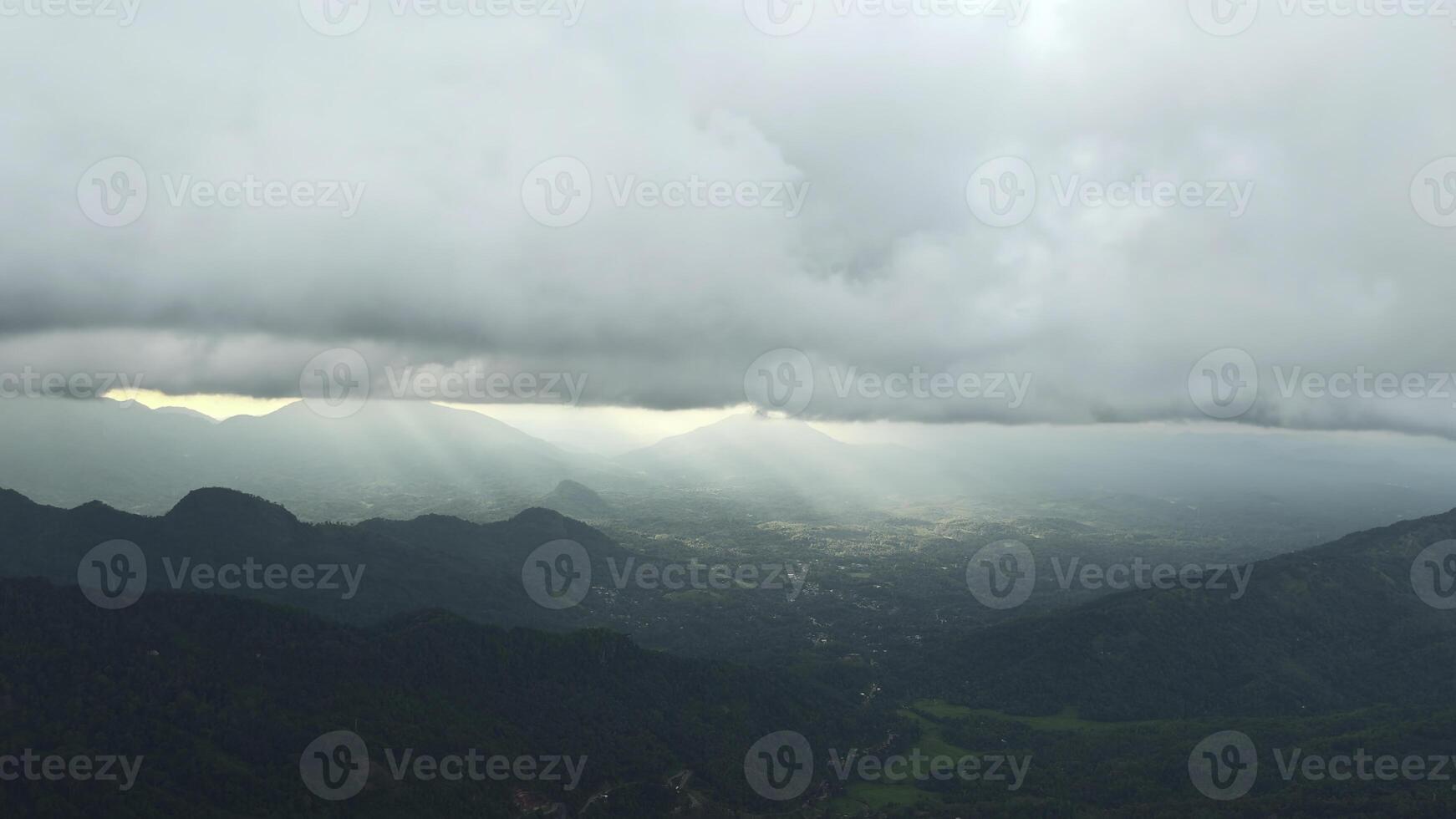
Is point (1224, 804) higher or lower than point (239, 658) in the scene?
lower

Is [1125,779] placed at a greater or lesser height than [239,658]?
lesser

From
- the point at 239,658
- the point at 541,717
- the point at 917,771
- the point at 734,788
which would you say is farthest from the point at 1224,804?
the point at 239,658

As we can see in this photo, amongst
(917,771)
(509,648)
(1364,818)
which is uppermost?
(509,648)

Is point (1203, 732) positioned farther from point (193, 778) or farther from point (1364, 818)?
point (193, 778)

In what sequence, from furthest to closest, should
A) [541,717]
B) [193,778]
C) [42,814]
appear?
[541,717] < [193,778] < [42,814]

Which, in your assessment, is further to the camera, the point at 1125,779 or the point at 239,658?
the point at 1125,779

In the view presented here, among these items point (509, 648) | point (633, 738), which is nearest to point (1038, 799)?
point (633, 738)

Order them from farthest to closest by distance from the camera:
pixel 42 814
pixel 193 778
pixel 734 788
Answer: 1. pixel 734 788
2. pixel 193 778
3. pixel 42 814

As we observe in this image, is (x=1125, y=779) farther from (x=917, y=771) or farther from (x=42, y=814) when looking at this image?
(x=42, y=814)

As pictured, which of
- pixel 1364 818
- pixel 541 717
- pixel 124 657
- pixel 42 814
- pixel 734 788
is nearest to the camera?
pixel 42 814
